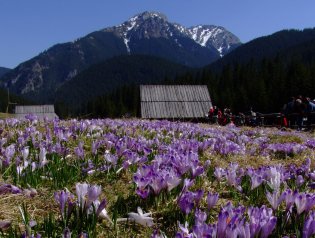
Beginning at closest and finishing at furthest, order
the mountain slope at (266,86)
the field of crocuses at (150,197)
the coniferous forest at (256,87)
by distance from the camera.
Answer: the field of crocuses at (150,197)
the mountain slope at (266,86)
the coniferous forest at (256,87)

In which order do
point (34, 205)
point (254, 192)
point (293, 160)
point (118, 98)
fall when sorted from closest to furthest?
point (34, 205) → point (254, 192) → point (293, 160) → point (118, 98)

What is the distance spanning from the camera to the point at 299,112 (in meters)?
21.0

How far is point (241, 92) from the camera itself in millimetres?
95750

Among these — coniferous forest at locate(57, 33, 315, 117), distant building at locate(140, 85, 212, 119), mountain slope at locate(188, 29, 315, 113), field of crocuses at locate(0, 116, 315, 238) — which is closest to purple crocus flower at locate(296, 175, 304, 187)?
field of crocuses at locate(0, 116, 315, 238)

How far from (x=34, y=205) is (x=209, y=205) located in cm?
121

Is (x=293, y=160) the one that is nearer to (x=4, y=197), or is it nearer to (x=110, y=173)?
(x=110, y=173)

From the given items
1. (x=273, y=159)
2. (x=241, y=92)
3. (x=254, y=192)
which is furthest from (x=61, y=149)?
(x=241, y=92)

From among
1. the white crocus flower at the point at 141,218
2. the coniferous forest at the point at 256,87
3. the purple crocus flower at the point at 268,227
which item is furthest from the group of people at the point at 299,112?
the coniferous forest at the point at 256,87

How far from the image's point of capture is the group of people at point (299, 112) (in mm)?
20039

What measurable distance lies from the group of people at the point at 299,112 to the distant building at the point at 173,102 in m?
15.7

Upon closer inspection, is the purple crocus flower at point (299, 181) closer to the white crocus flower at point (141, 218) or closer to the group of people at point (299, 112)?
the white crocus flower at point (141, 218)

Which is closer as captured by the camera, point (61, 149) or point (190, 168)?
point (190, 168)

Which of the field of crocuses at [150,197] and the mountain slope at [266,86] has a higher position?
the mountain slope at [266,86]

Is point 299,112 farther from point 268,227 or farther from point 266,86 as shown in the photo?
point 266,86
